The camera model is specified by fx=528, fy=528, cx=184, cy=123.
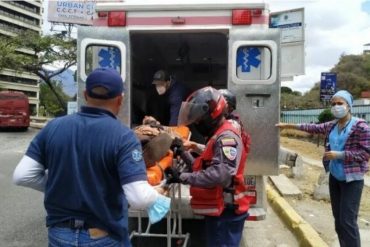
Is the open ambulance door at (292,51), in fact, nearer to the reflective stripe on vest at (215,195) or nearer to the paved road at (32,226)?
the paved road at (32,226)

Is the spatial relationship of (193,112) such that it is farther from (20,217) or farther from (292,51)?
(20,217)

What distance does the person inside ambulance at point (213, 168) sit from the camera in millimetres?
3607

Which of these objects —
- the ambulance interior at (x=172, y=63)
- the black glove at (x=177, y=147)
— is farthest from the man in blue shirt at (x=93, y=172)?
the ambulance interior at (x=172, y=63)

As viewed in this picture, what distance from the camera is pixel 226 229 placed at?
12.5 feet

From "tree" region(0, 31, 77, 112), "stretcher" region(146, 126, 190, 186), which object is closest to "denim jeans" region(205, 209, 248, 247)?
"stretcher" region(146, 126, 190, 186)

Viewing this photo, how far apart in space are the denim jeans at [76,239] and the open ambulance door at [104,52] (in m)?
2.79

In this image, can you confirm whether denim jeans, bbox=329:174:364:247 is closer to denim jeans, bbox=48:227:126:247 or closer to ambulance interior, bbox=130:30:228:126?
denim jeans, bbox=48:227:126:247

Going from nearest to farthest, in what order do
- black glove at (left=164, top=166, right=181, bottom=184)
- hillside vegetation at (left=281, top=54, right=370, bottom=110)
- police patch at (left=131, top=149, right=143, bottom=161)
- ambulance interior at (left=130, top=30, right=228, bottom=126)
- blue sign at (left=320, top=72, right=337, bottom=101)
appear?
1. police patch at (left=131, top=149, right=143, bottom=161)
2. black glove at (left=164, top=166, right=181, bottom=184)
3. ambulance interior at (left=130, top=30, right=228, bottom=126)
4. blue sign at (left=320, top=72, right=337, bottom=101)
5. hillside vegetation at (left=281, top=54, right=370, bottom=110)

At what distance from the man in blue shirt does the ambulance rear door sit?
2646mm

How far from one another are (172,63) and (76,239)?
279 inches

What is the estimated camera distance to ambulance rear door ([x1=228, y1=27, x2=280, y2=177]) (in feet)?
17.4

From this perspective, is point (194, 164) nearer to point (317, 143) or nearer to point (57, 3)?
point (317, 143)

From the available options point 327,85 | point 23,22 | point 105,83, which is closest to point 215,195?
point 105,83

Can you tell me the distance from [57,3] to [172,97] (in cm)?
3294
